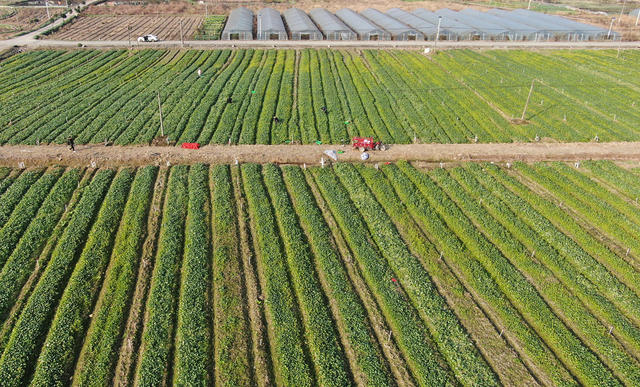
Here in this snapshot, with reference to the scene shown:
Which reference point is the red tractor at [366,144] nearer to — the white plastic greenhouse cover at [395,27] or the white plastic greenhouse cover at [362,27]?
the white plastic greenhouse cover at [362,27]

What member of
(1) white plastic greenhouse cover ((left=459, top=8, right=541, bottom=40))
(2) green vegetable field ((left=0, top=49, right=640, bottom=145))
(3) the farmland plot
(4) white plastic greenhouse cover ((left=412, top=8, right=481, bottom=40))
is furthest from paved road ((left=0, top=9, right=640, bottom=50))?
(3) the farmland plot

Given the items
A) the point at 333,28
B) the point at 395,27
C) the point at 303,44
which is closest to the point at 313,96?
the point at 303,44

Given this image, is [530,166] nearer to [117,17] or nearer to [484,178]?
[484,178]

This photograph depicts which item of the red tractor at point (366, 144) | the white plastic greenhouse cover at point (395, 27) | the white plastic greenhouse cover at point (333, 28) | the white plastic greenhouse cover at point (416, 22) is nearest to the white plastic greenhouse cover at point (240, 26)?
the white plastic greenhouse cover at point (333, 28)

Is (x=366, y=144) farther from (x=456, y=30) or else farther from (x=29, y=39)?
(x=29, y=39)

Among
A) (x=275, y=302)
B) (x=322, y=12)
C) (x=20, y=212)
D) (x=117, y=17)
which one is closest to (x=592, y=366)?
(x=275, y=302)

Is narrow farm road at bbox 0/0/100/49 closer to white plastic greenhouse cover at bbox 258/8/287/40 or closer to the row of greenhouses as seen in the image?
the row of greenhouses

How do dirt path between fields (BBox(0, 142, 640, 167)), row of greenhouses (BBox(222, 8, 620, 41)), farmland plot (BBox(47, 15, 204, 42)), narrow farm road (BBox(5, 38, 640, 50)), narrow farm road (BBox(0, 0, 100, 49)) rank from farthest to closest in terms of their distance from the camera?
farmland plot (BBox(47, 15, 204, 42)), row of greenhouses (BBox(222, 8, 620, 41)), narrow farm road (BBox(5, 38, 640, 50)), narrow farm road (BBox(0, 0, 100, 49)), dirt path between fields (BBox(0, 142, 640, 167))

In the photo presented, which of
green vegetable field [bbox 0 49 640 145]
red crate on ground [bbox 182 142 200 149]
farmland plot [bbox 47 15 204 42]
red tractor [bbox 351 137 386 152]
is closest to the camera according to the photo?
red crate on ground [bbox 182 142 200 149]
